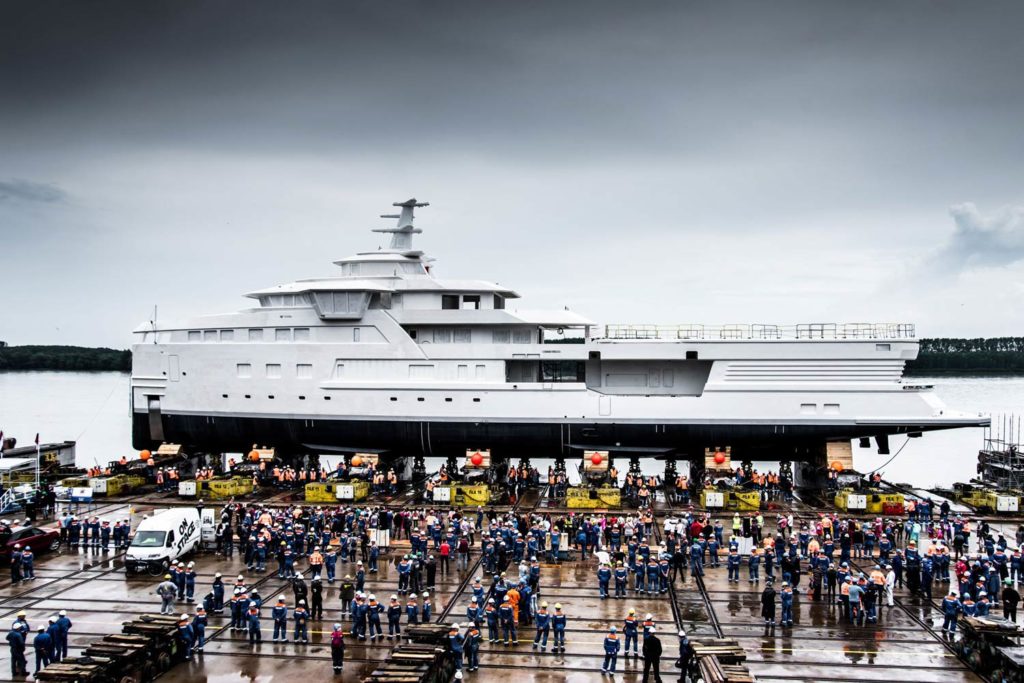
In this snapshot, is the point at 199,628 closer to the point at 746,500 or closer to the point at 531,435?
the point at 746,500

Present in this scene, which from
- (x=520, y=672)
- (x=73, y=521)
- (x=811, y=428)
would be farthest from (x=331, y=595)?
(x=811, y=428)

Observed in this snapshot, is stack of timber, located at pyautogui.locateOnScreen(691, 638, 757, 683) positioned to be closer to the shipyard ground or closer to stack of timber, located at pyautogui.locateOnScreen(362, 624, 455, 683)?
the shipyard ground

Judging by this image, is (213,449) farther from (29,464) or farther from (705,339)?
(705,339)

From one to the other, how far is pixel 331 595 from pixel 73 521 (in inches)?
363

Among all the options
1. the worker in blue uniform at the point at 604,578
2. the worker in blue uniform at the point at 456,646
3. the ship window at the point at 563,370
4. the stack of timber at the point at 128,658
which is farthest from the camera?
the ship window at the point at 563,370

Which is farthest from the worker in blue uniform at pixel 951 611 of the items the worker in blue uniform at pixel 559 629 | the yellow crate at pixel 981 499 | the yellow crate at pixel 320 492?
the yellow crate at pixel 320 492

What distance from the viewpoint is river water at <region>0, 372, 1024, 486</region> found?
49.3 metres

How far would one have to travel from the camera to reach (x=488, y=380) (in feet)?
112

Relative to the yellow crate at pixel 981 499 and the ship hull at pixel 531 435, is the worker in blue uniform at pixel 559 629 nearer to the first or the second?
the ship hull at pixel 531 435

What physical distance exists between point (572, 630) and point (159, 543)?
1062 centimetres

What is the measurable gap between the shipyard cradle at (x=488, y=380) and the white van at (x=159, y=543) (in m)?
13.4

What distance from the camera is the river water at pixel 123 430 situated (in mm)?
49344

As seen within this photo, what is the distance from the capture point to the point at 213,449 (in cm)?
3781

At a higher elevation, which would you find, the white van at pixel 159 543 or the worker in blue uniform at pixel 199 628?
the white van at pixel 159 543
